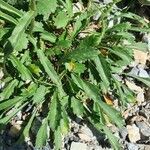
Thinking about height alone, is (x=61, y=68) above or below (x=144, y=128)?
above

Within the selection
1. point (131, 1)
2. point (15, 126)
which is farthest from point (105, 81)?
point (131, 1)

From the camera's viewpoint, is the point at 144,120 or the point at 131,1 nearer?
the point at 144,120

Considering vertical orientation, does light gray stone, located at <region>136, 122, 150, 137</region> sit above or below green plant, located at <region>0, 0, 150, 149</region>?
below

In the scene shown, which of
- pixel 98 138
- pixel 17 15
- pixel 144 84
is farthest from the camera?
pixel 144 84

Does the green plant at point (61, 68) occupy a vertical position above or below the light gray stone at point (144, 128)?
above

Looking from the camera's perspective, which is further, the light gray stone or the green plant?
the light gray stone

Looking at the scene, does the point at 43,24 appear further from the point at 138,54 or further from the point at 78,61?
the point at 138,54

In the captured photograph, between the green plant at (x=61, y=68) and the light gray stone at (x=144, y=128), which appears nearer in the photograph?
the green plant at (x=61, y=68)

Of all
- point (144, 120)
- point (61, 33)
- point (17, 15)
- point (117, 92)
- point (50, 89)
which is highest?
point (17, 15)
